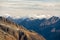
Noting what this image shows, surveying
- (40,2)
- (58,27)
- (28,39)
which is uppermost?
(40,2)

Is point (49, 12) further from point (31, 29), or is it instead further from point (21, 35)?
point (21, 35)

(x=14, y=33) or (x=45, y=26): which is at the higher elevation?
A: (x=45, y=26)

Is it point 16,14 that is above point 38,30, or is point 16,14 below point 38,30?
above

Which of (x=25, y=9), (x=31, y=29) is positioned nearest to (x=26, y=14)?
(x=25, y=9)
